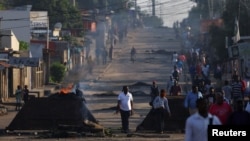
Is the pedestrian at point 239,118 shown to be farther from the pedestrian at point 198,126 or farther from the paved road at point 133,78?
the paved road at point 133,78

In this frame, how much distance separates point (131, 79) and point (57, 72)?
17.0 feet

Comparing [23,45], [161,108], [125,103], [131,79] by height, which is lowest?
[161,108]

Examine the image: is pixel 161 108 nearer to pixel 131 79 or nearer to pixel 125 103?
pixel 125 103

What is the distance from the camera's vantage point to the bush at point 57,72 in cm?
5894

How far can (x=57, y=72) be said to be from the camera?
5931 centimetres

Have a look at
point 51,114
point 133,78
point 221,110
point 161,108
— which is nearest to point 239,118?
point 221,110

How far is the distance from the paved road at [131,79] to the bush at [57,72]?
1688mm

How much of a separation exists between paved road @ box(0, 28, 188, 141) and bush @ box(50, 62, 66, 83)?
169 cm

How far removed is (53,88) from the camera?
176ft

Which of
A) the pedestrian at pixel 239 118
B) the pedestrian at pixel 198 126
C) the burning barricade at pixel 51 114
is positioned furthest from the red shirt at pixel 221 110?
the burning barricade at pixel 51 114

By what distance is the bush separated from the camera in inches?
2320

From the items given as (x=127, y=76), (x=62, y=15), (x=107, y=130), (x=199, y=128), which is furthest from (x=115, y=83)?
(x=199, y=128)

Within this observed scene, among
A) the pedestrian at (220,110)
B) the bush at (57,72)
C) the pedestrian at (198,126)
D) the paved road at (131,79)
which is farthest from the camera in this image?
the bush at (57,72)

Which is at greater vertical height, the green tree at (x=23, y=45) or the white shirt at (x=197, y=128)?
the green tree at (x=23, y=45)
